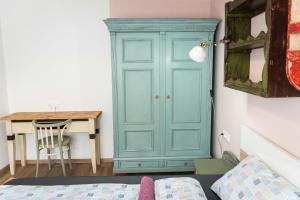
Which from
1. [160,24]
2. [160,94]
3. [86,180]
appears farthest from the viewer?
[160,94]

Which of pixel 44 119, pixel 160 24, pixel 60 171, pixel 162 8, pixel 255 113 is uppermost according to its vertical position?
pixel 162 8

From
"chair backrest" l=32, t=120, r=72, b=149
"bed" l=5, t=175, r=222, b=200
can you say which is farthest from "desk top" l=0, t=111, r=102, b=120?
"bed" l=5, t=175, r=222, b=200

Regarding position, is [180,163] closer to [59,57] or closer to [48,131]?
[48,131]

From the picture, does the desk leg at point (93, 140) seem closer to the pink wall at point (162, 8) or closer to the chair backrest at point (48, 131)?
the chair backrest at point (48, 131)

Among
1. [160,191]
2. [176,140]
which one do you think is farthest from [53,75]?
[160,191]

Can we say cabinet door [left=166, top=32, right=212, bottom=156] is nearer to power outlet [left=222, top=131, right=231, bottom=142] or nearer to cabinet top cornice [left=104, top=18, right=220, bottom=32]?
cabinet top cornice [left=104, top=18, right=220, bottom=32]

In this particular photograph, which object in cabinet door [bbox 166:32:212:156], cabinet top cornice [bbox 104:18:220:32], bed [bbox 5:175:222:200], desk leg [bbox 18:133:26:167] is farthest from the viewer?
desk leg [bbox 18:133:26:167]

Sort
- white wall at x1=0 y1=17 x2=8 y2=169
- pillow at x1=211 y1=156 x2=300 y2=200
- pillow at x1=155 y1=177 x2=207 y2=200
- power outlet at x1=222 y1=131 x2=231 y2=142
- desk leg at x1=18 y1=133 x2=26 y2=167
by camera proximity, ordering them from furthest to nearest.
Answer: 1. desk leg at x1=18 y1=133 x2=26 y2=167
2. white wall at x1=0 y1=17 x2=8 y2=169
3. power outlet at x1=222 y1=131 x2=231 y2=142
4. pillow at x1=155 y1=177 x2=207 y2=200
5. pillow at x1=211 y1=156 x2=300 y2=200

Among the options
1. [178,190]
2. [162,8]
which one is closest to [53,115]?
[162,8]

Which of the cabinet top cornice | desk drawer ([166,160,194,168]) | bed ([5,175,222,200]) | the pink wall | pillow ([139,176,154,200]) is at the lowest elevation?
desk drawer ([166,160,194,168])

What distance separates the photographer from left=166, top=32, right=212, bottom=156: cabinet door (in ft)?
9.86

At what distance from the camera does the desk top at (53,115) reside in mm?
3219

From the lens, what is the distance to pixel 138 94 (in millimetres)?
3088

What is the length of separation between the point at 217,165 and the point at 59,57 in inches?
100.0
